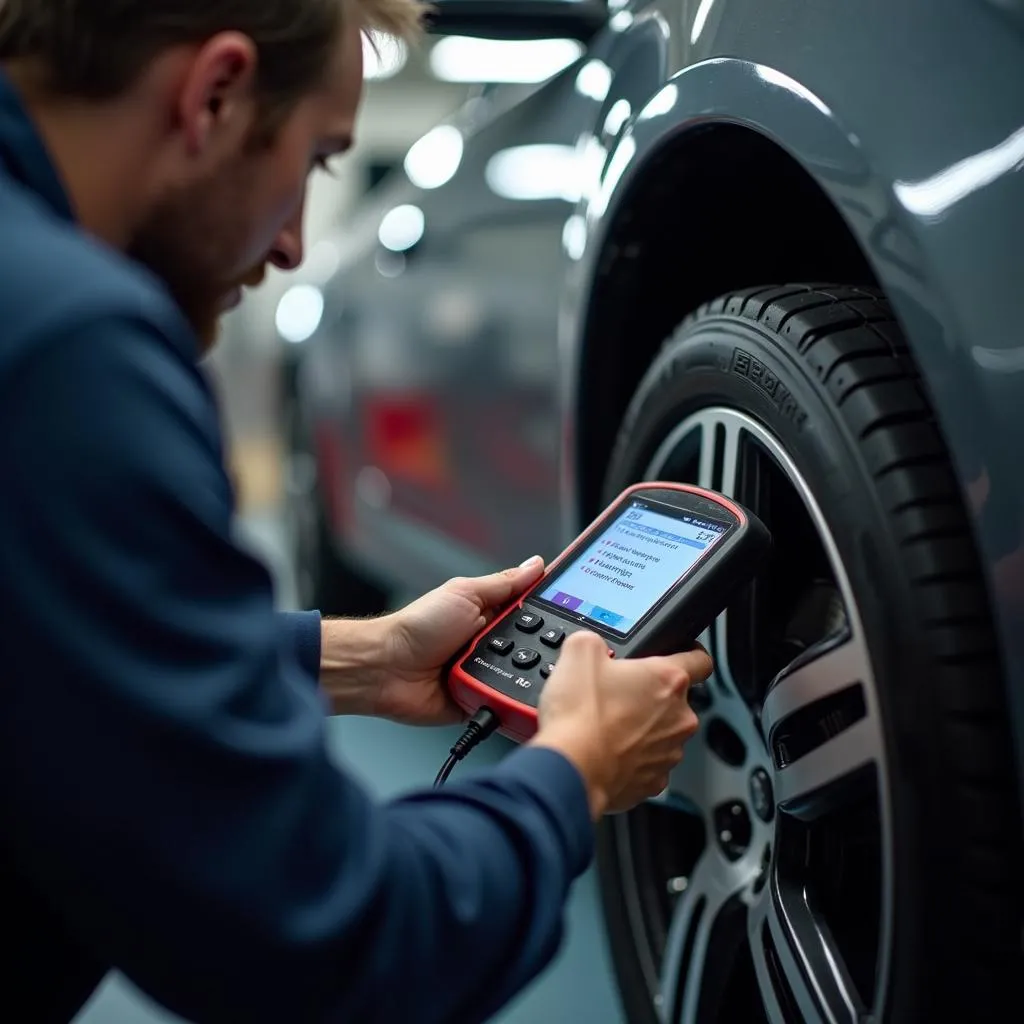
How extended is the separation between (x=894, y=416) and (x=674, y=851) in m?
0.56

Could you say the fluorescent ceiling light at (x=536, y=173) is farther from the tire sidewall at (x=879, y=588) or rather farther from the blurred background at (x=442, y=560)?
the tire sidewall at (x=879, y=588)

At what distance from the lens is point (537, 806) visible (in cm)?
73

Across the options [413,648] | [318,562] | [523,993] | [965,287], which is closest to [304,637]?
[413,648]

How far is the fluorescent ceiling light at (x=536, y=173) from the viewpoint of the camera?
1.39m

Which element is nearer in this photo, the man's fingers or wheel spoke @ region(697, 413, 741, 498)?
the man's fingers

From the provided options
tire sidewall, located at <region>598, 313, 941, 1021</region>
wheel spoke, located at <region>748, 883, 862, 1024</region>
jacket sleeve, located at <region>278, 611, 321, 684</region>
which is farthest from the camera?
jacket sleeve, located at <region>278, 611, 321, 684</region>

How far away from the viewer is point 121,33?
2.27 ft

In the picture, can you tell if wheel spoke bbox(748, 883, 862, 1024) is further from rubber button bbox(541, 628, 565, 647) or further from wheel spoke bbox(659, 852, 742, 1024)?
rubber button bbox(541, 628, 565, 647)

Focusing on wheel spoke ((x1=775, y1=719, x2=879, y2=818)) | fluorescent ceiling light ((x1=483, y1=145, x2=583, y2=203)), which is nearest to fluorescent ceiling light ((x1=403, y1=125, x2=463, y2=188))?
fluorescent ceiling light ((x1=483, y1=145, x2=583, y2=203))

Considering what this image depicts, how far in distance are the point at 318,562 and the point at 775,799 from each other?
2.02 meters

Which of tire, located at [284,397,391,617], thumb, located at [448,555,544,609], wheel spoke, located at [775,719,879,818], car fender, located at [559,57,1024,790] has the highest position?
car fender, located at [559,57,1024,790]

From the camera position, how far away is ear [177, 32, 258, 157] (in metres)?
0.70

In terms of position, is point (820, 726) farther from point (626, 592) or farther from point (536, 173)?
point (536, 173)

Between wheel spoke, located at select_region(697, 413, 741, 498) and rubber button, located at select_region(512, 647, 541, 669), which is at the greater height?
wheel spoke, located at select_region(697, 413, 741, 498)
